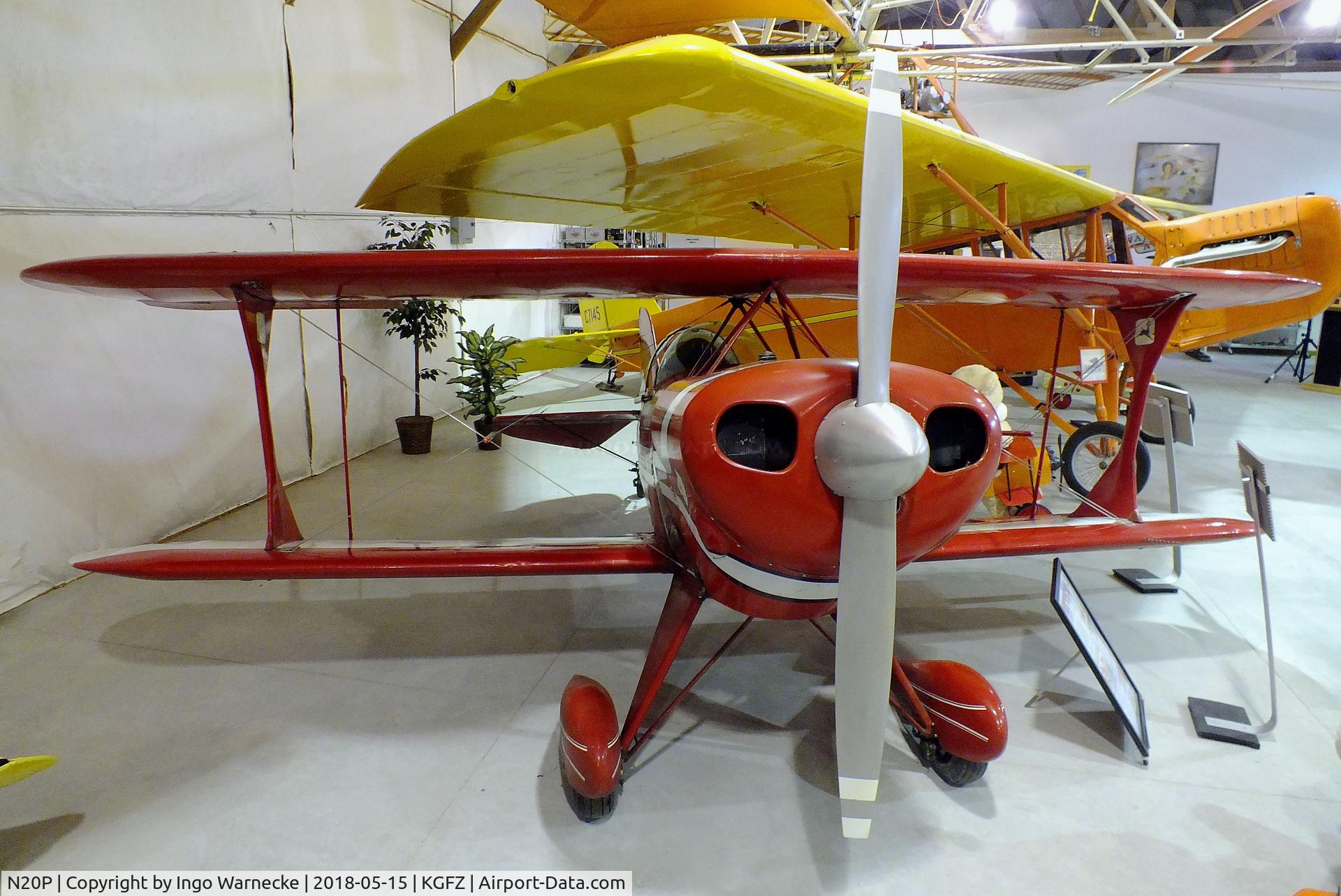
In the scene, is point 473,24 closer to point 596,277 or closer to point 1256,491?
point 596,277

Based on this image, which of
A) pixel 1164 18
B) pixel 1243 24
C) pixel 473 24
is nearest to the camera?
pixel 473 24

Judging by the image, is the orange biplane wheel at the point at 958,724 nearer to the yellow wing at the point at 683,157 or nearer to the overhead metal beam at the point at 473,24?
the yellow wing at the point at 683,157

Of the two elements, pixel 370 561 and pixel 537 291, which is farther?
pixel 537 291

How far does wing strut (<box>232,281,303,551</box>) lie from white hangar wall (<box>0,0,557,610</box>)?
1.64 m

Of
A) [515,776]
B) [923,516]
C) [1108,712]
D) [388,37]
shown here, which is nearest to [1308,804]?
[1108,712]

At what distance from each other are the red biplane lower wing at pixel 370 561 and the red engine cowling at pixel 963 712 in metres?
0.91

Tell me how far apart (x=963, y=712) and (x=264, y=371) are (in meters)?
2.43

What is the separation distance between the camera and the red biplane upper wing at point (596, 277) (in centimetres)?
205

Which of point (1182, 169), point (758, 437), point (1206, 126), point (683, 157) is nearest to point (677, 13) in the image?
point (683, 157)

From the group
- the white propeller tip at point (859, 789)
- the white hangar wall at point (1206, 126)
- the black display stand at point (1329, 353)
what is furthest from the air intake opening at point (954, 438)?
the white hangar wall at point (1206, 126)

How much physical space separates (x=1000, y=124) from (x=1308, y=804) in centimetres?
1237

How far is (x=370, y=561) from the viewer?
233 cm

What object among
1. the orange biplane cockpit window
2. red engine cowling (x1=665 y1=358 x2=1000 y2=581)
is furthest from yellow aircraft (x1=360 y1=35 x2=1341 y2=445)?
red engine cowling (x1=665 y1=358 x2=1000 y2=581)

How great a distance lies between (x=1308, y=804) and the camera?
2.02 m
